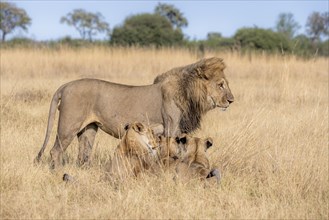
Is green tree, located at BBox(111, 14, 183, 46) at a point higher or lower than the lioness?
lower

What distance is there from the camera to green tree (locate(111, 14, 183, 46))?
105 ft

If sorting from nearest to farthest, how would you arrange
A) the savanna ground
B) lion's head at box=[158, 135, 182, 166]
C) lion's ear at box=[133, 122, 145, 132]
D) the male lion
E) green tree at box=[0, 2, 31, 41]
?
1. the savanna ground
2. lion's head at box=[158, 135, 182, 166]
3. lion's ear at box=[133, 122, 145, 132]
4. the male lion
5. green tree at box=[0, 2, 31, 41]

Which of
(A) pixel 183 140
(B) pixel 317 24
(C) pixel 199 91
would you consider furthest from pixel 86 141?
(B) pixel 317 24

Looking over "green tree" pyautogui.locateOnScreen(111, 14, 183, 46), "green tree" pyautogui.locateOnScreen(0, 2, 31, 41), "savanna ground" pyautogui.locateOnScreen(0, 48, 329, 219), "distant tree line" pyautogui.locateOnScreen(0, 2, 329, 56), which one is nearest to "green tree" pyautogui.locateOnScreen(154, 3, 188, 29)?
"distant tree line" pyautogui.locateOnScreen(0, 2, 329, 56)

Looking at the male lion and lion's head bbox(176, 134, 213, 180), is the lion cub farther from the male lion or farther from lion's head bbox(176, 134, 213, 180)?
the male lion

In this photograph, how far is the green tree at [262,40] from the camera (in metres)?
29.5

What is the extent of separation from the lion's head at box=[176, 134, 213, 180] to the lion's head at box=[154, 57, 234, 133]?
65cm

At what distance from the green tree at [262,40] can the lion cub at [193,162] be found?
23.3 meters

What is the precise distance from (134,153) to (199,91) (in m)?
1.17

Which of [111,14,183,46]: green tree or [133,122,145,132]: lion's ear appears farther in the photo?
[111,14,183,46]: green tree

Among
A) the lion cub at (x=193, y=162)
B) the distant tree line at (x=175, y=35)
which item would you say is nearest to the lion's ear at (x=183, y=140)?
the lion cub at (x=193, y=162)

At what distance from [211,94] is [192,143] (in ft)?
2.95

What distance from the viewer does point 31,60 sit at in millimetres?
18000

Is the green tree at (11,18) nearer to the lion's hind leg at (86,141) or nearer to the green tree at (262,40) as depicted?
the green tree at (262,40)
